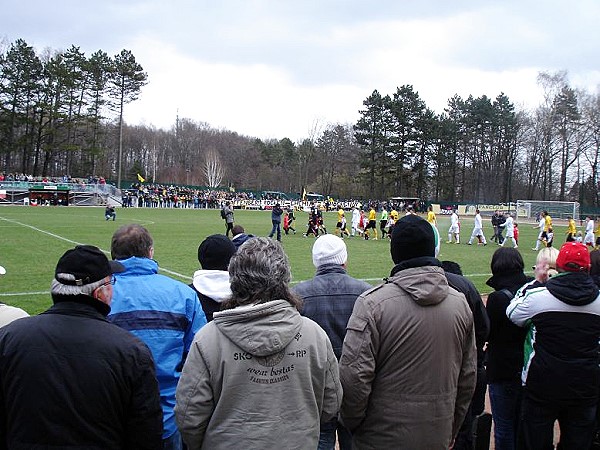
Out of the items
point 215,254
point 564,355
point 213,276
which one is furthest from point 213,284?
point 564,355

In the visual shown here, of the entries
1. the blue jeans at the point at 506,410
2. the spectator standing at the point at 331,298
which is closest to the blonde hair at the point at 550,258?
the blue jeans at the point at 506,410

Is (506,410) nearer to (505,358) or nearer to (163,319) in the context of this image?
(505,358)

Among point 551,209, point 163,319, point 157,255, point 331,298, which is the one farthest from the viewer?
point 551,209

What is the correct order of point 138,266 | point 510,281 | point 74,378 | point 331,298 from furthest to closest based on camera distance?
point 510,281
point 331,298
point 138,266
point 74,378

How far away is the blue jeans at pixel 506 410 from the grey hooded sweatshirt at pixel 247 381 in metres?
2.50

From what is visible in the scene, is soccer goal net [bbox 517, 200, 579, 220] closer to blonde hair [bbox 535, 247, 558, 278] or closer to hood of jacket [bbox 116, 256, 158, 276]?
blonde hair [bbox 535, 247, 558, 278]

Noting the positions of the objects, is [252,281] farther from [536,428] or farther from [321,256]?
[536,428]

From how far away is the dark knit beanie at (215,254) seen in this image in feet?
12.9

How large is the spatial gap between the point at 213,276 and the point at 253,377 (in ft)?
5.42

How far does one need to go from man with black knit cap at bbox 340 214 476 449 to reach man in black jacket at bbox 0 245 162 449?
1108mm

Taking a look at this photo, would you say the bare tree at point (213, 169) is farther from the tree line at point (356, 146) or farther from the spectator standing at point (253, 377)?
the spectator standing at point (253, 377)

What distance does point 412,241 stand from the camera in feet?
9.92

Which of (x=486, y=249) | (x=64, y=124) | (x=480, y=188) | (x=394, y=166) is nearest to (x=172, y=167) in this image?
(x=64, y=124)

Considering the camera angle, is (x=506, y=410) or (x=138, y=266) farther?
(x=506, y=410)
